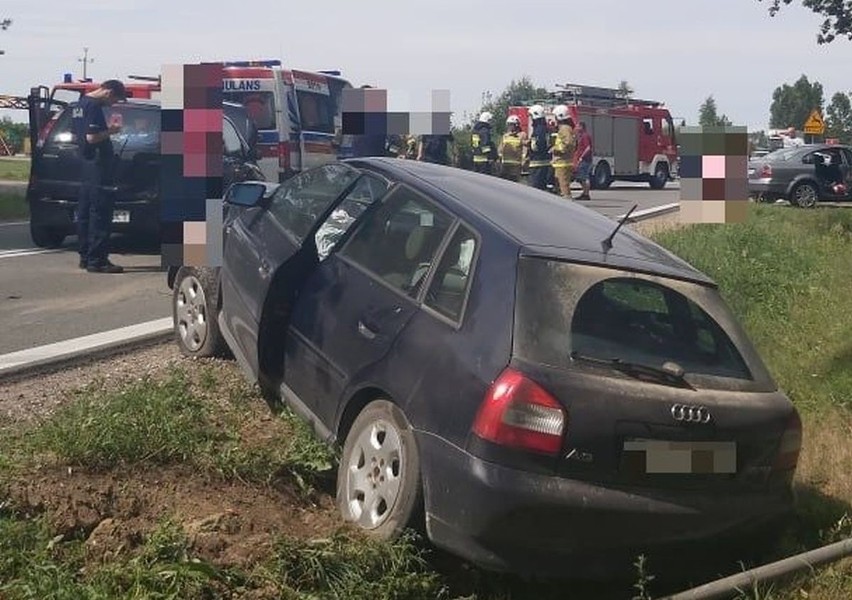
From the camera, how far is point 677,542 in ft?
13.8

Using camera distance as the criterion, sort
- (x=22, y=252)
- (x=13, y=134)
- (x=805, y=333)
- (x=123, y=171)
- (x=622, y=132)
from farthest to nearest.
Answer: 1. (x=13, y=134)
2. (x=622, y=132)
3. (x=22, y=252)
4. (x=123, y=171)
5. (x=805, y=333)

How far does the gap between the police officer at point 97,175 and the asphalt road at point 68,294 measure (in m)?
0.26

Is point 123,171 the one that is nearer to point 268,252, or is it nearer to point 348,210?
point 268,252

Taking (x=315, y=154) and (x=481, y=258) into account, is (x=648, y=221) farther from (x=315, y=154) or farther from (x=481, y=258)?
(x=481, y=258)

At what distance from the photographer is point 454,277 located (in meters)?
4.63

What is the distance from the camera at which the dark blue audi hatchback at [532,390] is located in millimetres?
4020

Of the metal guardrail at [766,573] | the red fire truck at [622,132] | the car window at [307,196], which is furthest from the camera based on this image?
the red fire truck at [622,132]

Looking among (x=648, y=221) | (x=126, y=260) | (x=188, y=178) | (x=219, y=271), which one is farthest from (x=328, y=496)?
(x=648, y=221)

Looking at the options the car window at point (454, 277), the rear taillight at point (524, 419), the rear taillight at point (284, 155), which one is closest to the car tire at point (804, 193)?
the rear taillight at point (284, 155)

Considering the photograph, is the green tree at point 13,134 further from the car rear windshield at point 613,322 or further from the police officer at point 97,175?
the car rear windshield at point 613,322

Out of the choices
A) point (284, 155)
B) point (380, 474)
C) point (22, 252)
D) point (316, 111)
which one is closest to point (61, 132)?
point (22, 252)

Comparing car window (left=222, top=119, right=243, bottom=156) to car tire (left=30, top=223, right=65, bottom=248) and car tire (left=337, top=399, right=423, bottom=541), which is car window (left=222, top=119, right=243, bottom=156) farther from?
car tire (left=337, top=399, right=423, bottom=541)

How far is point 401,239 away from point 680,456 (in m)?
1.60

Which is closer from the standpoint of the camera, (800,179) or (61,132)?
(61,132)
